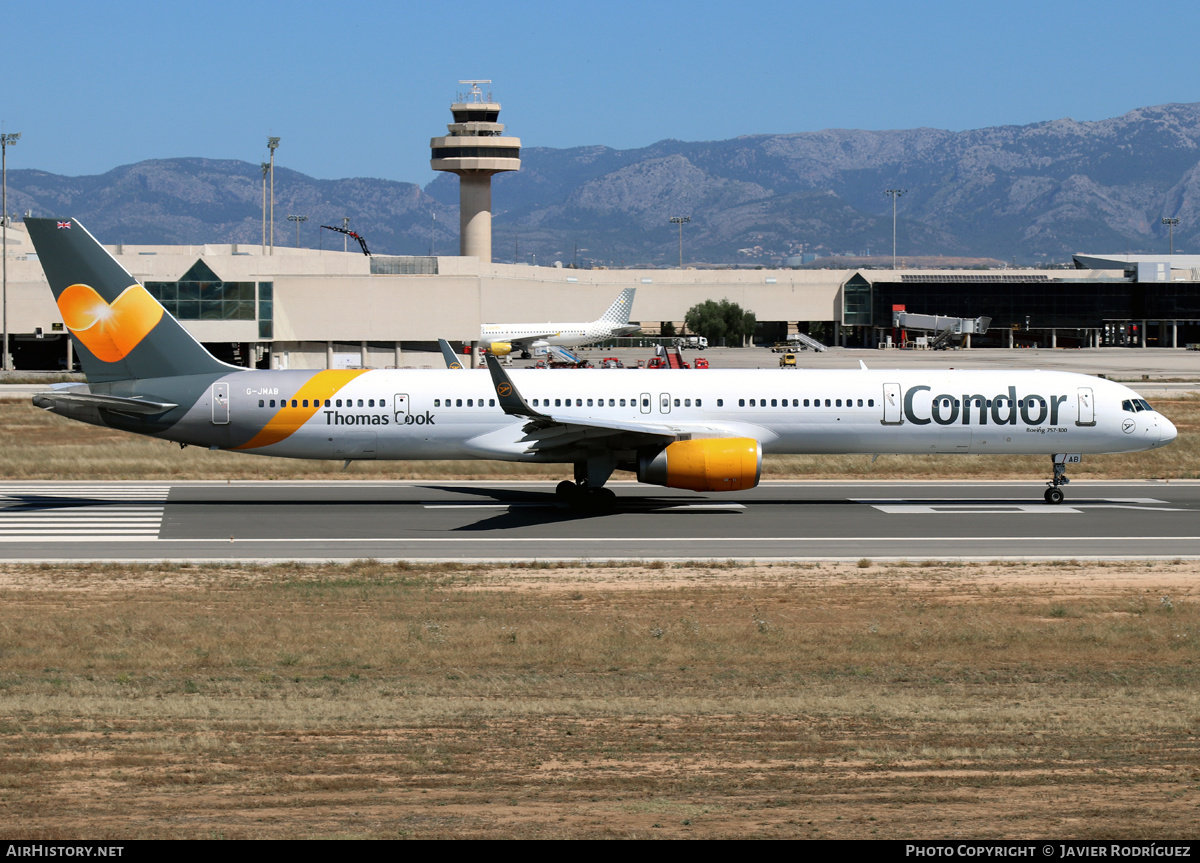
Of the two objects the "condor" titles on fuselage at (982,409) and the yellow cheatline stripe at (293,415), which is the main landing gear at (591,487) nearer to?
the yellow cheatline stripe at (293,415)

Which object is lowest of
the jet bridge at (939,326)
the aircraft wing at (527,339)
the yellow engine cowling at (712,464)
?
the yellow engine cowling at (712,464)

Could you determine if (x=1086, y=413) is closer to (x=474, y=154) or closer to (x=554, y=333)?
(x=554, y=333)

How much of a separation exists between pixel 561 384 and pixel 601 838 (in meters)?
27.5

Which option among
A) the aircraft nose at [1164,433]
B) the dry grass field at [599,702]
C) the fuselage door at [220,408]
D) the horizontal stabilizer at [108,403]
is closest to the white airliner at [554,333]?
the fuselage door at [220,408]

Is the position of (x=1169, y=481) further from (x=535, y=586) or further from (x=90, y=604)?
(x=90, y=604)

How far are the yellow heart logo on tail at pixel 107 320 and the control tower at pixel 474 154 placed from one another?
145 m

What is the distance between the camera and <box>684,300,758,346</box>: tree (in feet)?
592

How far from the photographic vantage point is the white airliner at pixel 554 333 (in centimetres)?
13350

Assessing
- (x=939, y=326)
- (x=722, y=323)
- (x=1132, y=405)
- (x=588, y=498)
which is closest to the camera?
(x=588, y=498)

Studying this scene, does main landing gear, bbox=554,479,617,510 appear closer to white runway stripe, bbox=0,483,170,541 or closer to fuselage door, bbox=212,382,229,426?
fuselage door, bbox=212,382,229,426

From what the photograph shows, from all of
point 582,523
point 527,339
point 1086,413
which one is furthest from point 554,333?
point 582,523

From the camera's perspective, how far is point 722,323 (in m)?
180

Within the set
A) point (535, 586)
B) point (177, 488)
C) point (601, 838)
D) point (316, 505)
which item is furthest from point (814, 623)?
point (177, 488)

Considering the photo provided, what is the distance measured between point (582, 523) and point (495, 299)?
127 metres
